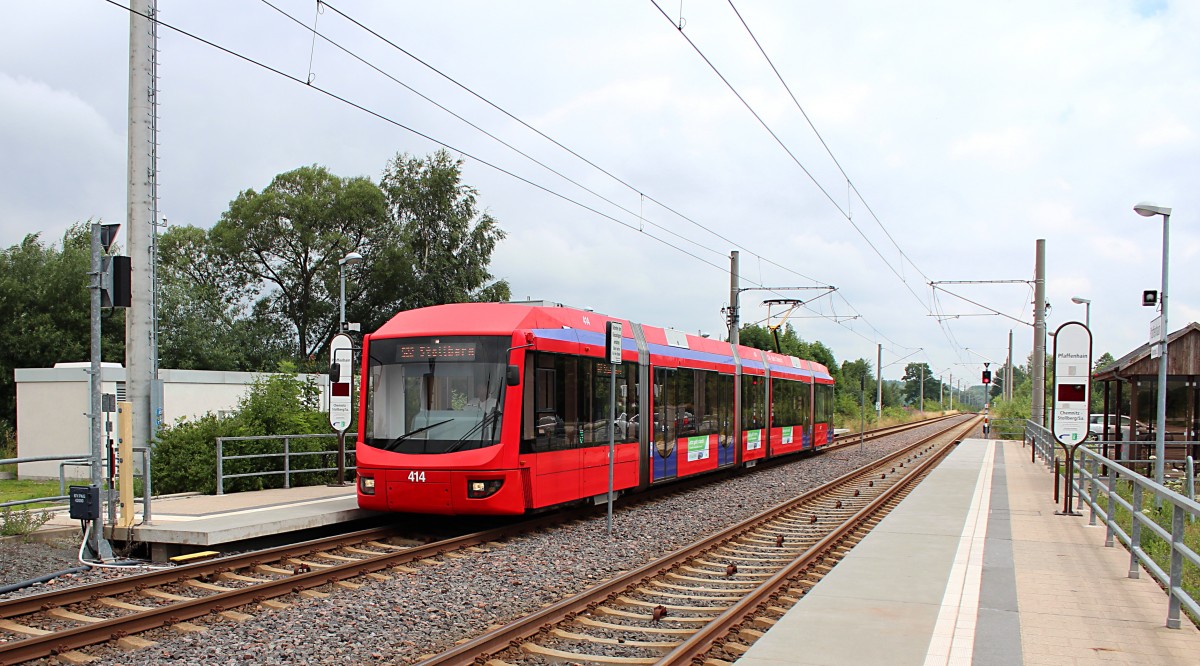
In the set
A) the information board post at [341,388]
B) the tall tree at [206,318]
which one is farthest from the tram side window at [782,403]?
the tall tree at [206,318]

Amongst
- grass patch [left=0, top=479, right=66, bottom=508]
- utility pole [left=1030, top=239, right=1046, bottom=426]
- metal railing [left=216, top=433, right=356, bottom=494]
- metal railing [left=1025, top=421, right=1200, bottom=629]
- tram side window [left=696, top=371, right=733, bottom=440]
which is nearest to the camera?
metal railing [left=1025, top=421, right=1200, bottom=629]

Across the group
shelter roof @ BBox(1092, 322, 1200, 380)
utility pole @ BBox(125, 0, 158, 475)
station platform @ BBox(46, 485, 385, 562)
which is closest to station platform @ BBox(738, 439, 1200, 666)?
station platform @ BBox(46, 485, 385, 562)

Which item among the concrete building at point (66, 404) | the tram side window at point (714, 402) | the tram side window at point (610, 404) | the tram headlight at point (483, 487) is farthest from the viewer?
the concrete building at point (66, 404)

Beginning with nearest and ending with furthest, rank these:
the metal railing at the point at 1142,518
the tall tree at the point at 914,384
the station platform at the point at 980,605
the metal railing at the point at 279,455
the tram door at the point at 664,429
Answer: the station platform at the point at 980,605, the metal railing at the point at 1142,518, the metal railing at the point at 279,455, the tram door at the point at 664,429, the tall tree at the point at 914,384

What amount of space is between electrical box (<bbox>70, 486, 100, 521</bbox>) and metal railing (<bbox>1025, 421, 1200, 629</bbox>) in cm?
1011

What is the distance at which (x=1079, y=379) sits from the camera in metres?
14.5

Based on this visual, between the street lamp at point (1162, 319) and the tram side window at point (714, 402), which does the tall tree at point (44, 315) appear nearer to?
the tram side window at point (714, 402)

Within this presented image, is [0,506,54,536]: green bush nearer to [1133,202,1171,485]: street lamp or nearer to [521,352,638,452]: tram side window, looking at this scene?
[521,352,638,452]: tram side window

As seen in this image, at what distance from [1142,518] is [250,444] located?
1244cm

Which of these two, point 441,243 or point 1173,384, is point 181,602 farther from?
point 441,243

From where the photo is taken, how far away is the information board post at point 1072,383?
14477 millimetres

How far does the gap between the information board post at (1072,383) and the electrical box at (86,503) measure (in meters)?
13.3

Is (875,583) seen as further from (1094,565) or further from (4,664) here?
(4,664)

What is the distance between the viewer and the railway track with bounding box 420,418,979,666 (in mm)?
6672
